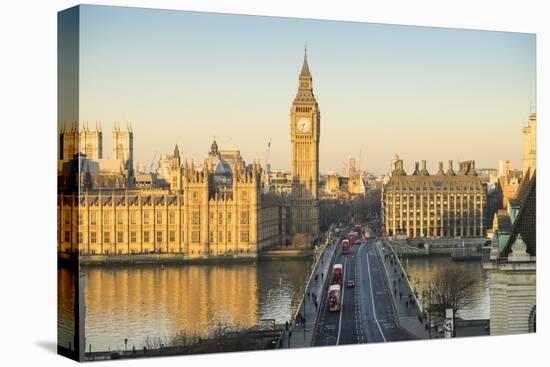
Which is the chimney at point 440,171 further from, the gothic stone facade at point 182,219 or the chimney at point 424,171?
the gothic stone facade at point 182,219

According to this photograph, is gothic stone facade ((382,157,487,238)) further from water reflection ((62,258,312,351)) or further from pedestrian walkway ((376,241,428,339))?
water reflection ((62,258,312,351))

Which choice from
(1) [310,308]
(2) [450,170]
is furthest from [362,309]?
(2) [450,170]

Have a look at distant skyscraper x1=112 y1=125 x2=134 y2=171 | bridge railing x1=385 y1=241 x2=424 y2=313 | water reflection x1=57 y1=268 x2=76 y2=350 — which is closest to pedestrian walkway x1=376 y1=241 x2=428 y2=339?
bridge railing x1=385 y1=241 x2=424 y2=313

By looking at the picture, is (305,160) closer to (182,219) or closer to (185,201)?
(185,201)

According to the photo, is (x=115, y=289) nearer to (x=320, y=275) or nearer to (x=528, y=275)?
(x=320, y=275)

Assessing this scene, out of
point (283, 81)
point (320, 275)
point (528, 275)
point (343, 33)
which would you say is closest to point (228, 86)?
point (283, 81)
